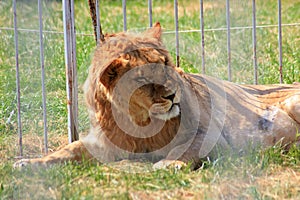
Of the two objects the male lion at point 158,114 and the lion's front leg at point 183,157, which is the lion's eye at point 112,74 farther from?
the lion's front leg at point 183,157

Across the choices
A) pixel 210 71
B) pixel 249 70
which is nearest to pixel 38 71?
pixel 210 71

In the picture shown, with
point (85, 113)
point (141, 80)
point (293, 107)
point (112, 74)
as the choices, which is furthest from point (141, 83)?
point (293, 107)

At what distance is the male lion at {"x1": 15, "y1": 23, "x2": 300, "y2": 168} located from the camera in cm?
366

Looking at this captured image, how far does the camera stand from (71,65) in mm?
4414

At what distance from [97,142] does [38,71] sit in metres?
2.59

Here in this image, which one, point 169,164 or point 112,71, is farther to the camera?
point 169,164

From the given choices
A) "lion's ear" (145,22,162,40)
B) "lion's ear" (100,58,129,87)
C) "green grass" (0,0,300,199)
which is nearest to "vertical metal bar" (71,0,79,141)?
"green grass" (0,0,300,199)

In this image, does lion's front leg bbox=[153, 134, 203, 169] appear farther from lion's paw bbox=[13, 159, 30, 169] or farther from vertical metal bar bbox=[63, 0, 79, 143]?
vertical metal bar bbox=[63, 0, 79, 143]

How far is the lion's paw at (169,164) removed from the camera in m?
3.70

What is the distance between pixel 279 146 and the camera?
4.18 metres

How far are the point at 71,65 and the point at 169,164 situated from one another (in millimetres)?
1110

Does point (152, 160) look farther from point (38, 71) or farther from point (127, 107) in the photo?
point (38, 71)

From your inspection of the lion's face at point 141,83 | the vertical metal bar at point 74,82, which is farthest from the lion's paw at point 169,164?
the vertical metal bar at point 74,82

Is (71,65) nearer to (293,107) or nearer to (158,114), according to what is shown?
(158,114)
